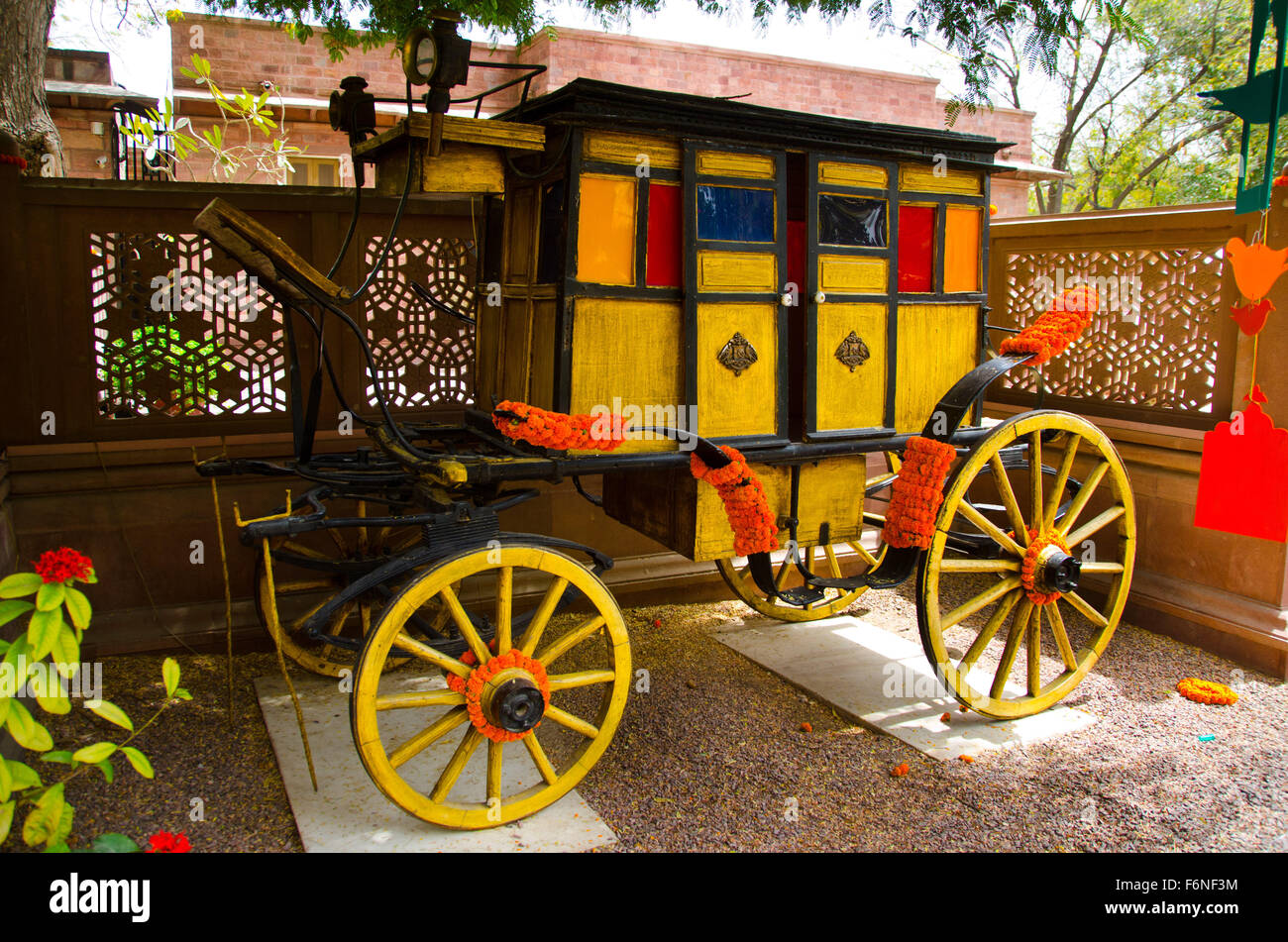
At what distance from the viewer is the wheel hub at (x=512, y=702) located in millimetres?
2809

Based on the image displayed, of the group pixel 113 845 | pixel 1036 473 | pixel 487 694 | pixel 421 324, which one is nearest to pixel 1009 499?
pixel 1036 473

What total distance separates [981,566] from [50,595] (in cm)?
305

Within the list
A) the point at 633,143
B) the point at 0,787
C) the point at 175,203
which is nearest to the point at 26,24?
the point at 175,203

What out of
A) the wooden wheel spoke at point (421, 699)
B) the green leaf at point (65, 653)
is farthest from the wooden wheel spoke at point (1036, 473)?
the green leaf at point (65, 653)

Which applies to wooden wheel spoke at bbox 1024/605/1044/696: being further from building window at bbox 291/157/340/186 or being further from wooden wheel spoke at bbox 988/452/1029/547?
building window at bbox 291/157/340/186

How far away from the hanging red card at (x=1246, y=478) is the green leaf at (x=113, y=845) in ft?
13.9

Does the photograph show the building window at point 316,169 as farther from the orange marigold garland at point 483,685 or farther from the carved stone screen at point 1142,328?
the orange marigold garland at point 483,685

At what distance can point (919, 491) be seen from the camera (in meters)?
3.50

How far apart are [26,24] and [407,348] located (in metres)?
3.14

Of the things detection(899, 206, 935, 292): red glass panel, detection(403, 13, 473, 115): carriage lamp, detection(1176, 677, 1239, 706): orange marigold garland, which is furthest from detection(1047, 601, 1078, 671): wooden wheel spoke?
detection(403, 13, 473, 115): carriage lamp

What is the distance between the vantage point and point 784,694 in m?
4.12

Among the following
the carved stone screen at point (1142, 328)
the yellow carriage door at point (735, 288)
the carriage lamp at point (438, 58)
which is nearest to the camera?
the carriage lamp at point (438, 58)

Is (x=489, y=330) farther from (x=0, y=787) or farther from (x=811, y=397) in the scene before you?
(x=0, y=787)

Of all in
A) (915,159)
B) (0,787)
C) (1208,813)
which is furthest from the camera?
(915,159)
